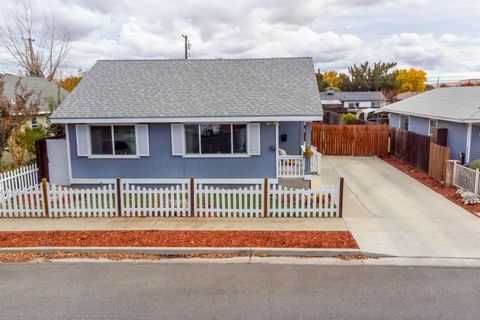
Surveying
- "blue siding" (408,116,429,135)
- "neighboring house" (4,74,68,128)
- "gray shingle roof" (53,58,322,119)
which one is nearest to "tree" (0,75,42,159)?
"gray shingle roof" (53,58,322,119)

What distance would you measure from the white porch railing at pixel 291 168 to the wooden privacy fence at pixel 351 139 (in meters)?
10.8

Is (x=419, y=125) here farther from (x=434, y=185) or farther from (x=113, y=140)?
(x=113, y=140)

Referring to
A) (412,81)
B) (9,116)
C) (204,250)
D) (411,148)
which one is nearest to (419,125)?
(411,148)

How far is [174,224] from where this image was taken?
10.5 metres

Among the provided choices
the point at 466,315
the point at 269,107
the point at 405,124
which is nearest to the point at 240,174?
the point at 269,107

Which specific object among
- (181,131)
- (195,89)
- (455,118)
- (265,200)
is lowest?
(265,200)

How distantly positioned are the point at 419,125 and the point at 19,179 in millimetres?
20166

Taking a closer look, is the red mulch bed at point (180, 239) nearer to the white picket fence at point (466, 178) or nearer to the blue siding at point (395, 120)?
the white picket fence at point (466, 178)

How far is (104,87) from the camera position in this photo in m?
15.7

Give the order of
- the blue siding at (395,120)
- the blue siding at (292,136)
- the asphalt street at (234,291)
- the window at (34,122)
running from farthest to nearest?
the blue siding at (395,120), the window at (34,122), the blue siding at (292,136), the asphalt street at (234,291)

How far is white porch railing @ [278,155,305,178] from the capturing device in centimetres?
1436

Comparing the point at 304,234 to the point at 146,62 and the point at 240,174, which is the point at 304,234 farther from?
the point at 146,62

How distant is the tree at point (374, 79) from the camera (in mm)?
80438

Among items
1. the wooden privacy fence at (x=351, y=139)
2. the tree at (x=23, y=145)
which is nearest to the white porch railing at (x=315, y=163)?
the wooden privacy fence at (x=351, y=139)
